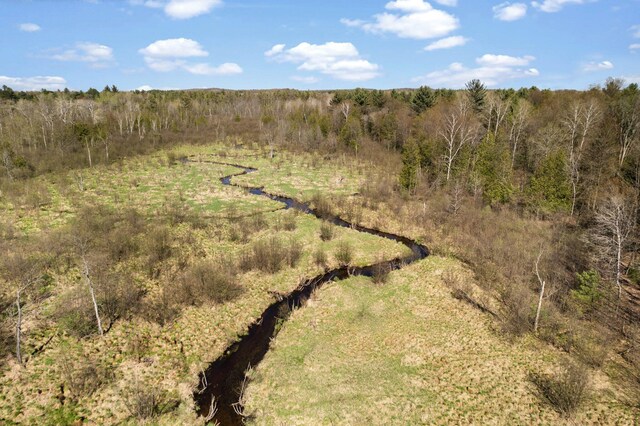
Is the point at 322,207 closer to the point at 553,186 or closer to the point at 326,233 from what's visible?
the point at 326,233

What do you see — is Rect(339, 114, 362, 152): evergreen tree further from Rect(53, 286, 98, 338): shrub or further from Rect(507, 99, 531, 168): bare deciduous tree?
Rect(53, 286, 98, 338): shrub

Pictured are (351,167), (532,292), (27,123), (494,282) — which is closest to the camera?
(532,292)

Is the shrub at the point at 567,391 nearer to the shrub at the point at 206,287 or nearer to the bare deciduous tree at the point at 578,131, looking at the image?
the shrub at the point at 206,287

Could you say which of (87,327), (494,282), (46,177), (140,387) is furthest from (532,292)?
(46,177)

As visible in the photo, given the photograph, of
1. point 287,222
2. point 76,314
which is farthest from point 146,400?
point 287,222

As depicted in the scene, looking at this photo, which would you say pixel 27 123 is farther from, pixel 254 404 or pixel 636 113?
pixel 636 113
